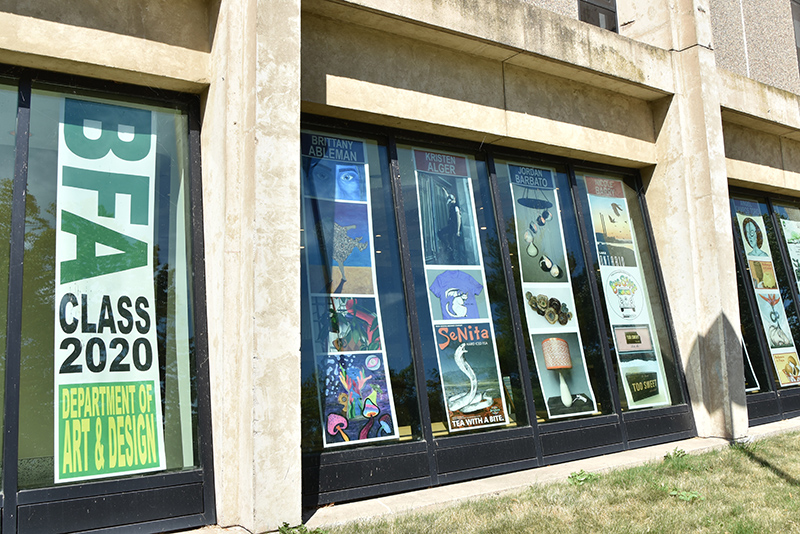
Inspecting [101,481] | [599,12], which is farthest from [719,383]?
[101,481]

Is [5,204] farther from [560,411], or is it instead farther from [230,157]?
[560,411]

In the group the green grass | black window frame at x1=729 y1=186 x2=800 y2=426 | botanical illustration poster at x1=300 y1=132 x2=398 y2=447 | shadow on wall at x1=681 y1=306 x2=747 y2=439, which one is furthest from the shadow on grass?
botanical illustration poster at x1=300 y1=132 x2=398 y2=447

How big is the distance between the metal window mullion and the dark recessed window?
6.84m

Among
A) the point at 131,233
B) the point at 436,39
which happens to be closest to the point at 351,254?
the point at 131,233

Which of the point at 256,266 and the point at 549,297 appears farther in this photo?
the point at 549,297

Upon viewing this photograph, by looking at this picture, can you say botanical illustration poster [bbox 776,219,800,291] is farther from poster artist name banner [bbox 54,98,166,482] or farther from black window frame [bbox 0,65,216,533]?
poster artist name banner [bbox 54,98,166,482]

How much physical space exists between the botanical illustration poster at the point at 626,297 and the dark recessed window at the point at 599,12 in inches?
88.9

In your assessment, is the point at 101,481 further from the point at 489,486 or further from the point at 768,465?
the point at 768,465

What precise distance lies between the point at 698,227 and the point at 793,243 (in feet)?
12.3

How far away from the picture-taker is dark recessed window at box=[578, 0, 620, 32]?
8.79m

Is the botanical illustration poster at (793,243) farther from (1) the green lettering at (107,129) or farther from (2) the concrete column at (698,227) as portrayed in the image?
(1) the green lettering at (107,129)

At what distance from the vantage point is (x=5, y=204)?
15.6 feet

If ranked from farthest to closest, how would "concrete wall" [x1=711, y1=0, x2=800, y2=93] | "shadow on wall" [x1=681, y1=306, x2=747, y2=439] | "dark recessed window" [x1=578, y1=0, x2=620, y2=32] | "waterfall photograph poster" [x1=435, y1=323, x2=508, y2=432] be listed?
"concrete wall" [x1=711, y1=0, x2=800, y2=93]
"dark recessed window" [x1=578, y1=0, x2=620, y2=32]
"shadow on wall" [x1=681, y1=306, x2=747, y2=439]
"waterfall photograph poster" [x1=435, y1=323, x2=508, y2=432]

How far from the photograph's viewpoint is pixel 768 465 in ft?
20.9
